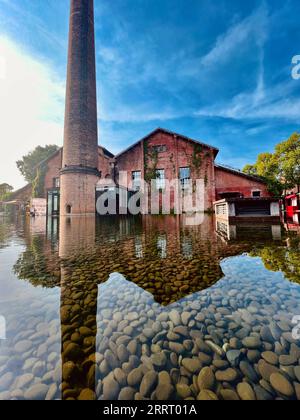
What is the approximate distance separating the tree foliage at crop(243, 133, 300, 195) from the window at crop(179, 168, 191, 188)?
23.5ft

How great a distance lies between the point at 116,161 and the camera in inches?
716

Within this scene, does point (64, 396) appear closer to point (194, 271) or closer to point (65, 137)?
point (194, 271)

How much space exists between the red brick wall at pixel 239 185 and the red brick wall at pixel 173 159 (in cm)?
87

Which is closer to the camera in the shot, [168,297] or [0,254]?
[168,297]

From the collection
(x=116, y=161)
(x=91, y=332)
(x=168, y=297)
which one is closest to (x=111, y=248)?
(x=168, y=297)

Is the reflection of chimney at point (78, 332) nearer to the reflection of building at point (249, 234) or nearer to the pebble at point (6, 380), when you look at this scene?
the pebble at point (6, 380)

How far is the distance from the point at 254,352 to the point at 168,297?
79 centimetres

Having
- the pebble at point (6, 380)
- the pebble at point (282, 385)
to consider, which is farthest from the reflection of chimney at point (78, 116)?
the pebble at point (282, 385)

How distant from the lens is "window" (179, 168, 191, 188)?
16.9 meters

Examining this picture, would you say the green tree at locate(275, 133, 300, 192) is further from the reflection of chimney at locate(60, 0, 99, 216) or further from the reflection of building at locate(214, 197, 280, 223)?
the reflection of chimney at locate(60, 0, 99, 216)

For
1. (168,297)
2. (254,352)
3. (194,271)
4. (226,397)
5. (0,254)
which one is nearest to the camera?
(226,397)

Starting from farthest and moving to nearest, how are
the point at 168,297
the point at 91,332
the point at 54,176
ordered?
1. the point at 54,176
2. the point at 168,297
3. the point at 91,332

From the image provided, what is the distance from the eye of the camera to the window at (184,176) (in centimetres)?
1691

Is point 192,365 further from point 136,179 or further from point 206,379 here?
point 136,179
